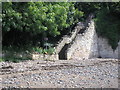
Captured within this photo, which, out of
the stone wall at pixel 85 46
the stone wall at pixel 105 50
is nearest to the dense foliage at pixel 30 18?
the stone wall at pixel 85 46

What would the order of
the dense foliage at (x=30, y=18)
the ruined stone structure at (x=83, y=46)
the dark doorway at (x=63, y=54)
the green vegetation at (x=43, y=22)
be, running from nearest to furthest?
the dense foliage at (x=30, y=18) → the green vegetation at (x=43, y=22) → the dark doorway at (x=63, y=54) → the ruined stone structure at (x=83, y=46)

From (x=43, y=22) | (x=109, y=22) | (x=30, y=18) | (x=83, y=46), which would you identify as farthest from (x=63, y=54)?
(x=109, y=22)

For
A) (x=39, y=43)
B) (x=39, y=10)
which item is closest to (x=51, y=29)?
(x=39, y=10)

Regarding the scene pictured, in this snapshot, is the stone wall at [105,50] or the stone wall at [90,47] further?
the stone wall at [105,50]

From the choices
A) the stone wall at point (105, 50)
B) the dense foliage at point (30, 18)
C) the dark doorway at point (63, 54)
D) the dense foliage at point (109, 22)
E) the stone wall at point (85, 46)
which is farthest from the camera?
the stone wall at point (105, 50)

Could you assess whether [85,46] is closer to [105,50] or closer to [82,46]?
[82,46]

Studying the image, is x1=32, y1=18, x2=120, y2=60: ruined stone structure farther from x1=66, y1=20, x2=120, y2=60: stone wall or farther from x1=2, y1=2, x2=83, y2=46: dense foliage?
x1=2, y1=2, x2=83, y2=46: dense foliage

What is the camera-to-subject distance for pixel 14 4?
1816 cm

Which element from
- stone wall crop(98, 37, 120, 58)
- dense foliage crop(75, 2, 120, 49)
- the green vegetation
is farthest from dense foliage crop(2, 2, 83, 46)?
stone wall crop(98, 37, 120, 58)

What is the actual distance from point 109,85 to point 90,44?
49.6 feet

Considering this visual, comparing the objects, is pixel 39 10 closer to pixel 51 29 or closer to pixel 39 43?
pixel 51 29

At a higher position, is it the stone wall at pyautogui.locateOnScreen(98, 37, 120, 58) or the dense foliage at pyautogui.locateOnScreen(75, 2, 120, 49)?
the dense foliage at pyautogui.locateOnScreen(75, 2, 120, 49)

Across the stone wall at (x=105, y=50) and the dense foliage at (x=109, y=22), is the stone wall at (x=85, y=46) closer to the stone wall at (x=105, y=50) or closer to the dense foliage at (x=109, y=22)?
the stone wall at (x=105, y=50)

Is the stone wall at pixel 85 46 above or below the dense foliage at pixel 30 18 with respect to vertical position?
below
